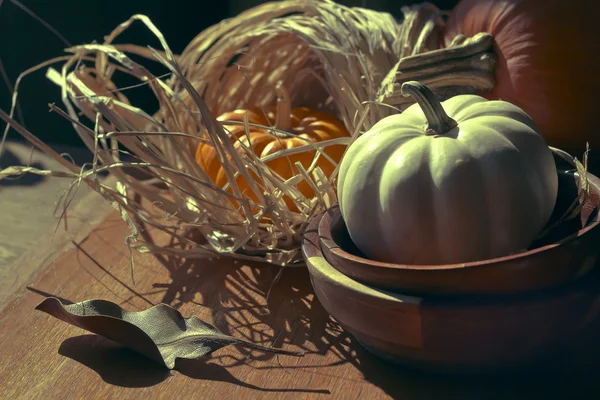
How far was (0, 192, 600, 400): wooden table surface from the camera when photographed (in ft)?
2.11

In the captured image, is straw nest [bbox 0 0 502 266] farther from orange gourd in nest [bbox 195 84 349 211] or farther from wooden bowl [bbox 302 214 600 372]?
wooden bowl [bbox 302 214 600 372]

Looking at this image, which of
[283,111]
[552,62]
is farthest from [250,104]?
[552,62]

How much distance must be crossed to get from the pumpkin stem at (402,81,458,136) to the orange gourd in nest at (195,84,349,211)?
0.26 m

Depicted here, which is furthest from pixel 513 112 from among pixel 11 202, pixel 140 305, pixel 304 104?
pixel 11 202

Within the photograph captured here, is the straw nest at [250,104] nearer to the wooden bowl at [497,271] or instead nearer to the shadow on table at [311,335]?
the shadow on table at [311,335]

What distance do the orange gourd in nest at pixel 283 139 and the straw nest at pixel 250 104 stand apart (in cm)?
1

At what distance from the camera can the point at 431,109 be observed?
2.21 feet

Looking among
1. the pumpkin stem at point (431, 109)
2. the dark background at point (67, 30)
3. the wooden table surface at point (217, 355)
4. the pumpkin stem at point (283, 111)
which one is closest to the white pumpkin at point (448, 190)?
the pumpkin stem at point (431, 109)

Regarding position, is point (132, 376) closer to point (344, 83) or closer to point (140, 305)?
point (140, 305)

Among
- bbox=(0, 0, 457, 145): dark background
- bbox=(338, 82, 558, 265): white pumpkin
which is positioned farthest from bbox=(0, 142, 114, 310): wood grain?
bbox=(338, 82, 558, 265): white pumpkin

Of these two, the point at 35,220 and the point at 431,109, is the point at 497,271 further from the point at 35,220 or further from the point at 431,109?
the point at 35,220

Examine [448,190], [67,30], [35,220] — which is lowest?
[35,220]

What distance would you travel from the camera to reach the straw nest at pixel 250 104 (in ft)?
2.81

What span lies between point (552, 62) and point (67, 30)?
0.96 metres
